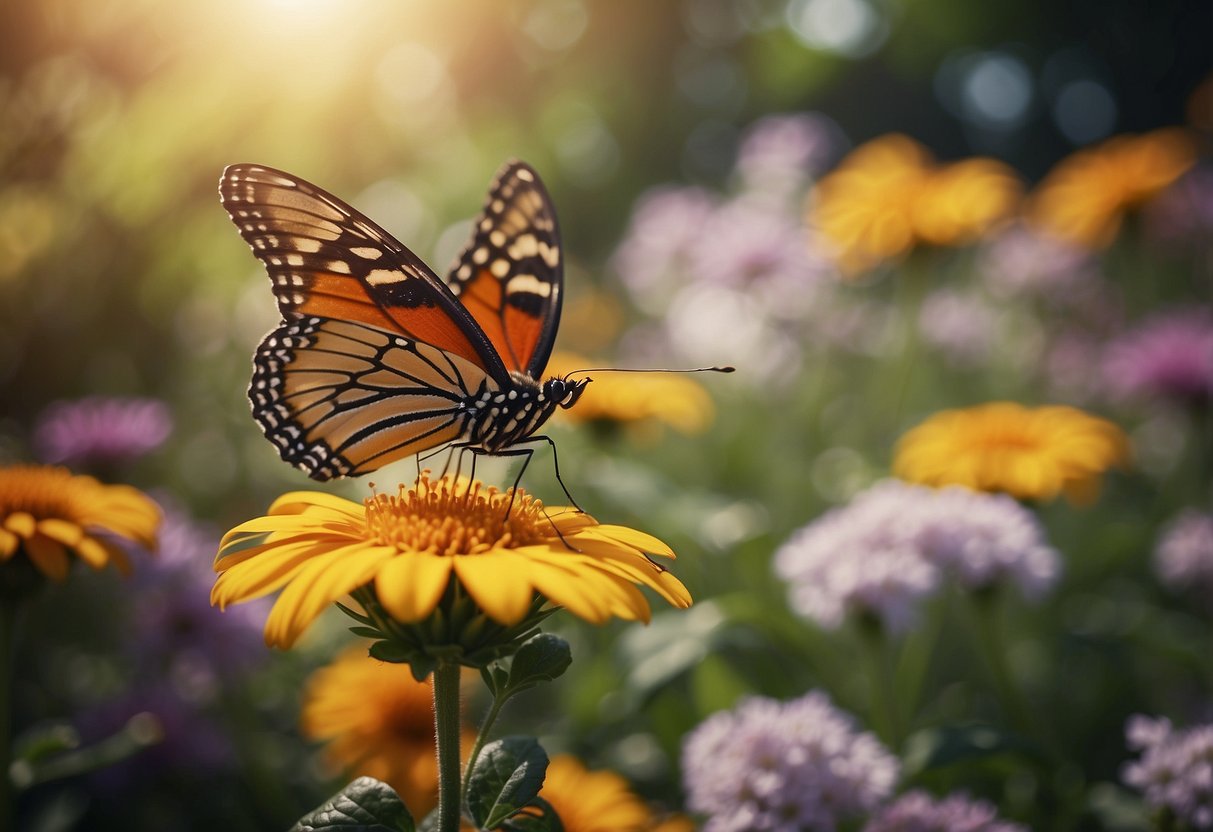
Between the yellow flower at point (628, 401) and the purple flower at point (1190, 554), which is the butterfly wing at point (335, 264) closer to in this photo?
the yellow flower at point (628, 401)

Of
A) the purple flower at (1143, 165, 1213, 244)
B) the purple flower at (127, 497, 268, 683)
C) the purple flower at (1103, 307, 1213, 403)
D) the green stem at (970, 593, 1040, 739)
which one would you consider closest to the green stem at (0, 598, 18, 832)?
the purple flower at (127, 497, 268, 683)

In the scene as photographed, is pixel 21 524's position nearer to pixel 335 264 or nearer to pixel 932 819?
pixel 335 264

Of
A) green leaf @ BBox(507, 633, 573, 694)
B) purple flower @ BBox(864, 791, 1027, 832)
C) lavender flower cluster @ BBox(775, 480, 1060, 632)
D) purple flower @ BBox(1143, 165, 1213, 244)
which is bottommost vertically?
purple flower @ BBox(864, 791, 1027, 832)

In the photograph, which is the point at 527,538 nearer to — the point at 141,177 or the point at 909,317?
the point at 909,317

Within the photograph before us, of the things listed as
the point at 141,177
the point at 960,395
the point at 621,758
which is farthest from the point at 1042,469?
the point at 141,177

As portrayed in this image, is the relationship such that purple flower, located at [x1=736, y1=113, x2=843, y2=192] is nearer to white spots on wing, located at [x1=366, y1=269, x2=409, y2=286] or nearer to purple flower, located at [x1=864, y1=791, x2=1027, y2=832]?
white spots on wing, located at [x1=366, y1=269, x2=409, y2=286]

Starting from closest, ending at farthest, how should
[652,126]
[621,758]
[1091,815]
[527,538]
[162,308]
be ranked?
[527,538], [1091,815], [621,758], [162,308], [652,126]

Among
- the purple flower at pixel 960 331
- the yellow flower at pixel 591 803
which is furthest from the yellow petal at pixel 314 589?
the purple flower at pixel 960 331
